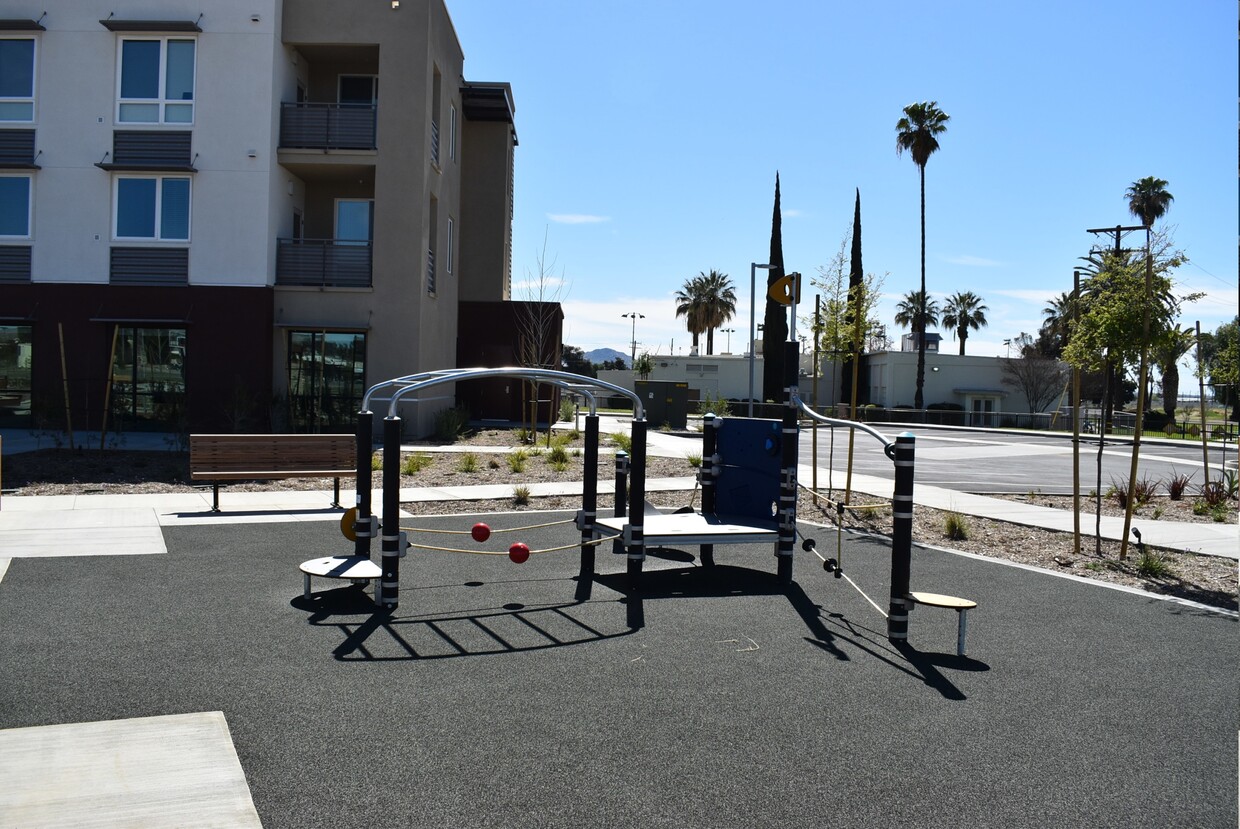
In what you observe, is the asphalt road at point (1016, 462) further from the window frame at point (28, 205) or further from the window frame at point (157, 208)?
the window frame at point (28, 205)

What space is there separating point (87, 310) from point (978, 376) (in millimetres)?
54061

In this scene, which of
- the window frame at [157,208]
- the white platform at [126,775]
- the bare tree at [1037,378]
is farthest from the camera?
the bare tree at [1037,378]

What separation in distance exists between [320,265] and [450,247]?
6570 millimetres

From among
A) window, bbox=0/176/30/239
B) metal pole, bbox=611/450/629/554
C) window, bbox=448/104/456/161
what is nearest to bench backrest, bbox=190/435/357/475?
metal pole, bbox=611/450/629/554

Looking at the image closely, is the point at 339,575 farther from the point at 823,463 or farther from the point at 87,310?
the point at 87,310

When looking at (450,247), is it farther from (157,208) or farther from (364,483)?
(364,483)

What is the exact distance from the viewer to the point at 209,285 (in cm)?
2419

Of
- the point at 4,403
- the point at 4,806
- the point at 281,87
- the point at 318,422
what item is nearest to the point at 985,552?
the point at 4,806

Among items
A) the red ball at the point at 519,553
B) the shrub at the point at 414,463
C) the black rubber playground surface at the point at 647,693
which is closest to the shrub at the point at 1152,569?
the black rubber playground surface at the point at 647,693

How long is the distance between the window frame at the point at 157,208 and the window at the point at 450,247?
763cm

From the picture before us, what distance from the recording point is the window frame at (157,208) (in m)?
24.2

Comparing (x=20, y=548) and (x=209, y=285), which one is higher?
(x=209, y=285)

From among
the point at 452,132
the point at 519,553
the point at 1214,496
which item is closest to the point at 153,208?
the point at 452,132

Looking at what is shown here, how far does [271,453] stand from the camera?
13.5 meters
